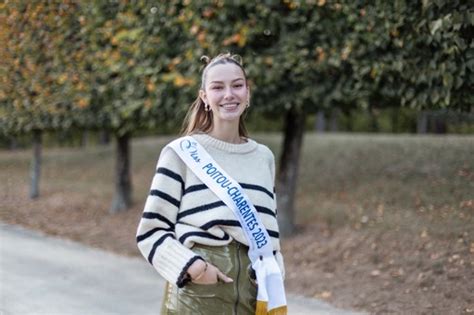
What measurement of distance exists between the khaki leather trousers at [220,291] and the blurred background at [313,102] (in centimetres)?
306

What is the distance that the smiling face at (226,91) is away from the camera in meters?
2.74

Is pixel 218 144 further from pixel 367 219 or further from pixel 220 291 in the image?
pixel 367 219

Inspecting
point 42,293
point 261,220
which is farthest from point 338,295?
point 261,220

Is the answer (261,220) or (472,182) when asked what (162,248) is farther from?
(472,182)

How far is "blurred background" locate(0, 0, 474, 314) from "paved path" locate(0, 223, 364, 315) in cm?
61

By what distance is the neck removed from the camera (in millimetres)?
2797

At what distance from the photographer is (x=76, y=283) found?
21.6 feet

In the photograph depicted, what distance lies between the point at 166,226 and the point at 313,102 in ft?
16.1

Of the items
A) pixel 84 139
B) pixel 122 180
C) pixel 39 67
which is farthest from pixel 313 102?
pixel 84 139

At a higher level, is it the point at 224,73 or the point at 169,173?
the point at 224,73

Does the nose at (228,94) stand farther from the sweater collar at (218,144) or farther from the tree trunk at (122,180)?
the tree trunk at (122,180)

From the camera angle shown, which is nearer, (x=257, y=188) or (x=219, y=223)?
(x=219, y=223)

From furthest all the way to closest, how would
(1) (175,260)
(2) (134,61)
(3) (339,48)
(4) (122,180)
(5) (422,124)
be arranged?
(5) (422,124)
(4) (122,180)
(2) (134,61)
(3) (339,48)
(1) (175,260)

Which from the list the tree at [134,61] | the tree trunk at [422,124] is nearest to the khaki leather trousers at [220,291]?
the tree at [134,61]
